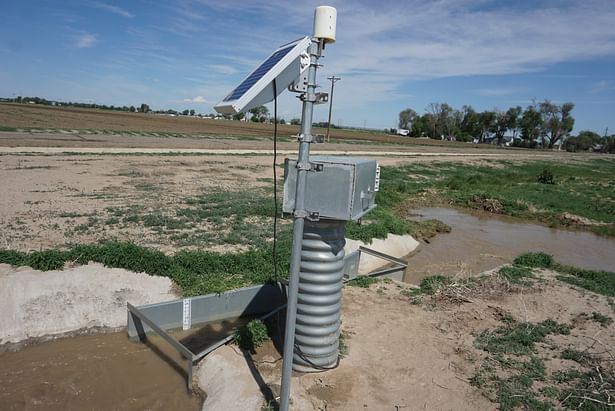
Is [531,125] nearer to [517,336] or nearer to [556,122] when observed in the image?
[556,122]

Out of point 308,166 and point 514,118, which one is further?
point 514,118

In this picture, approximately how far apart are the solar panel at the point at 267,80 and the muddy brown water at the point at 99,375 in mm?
3535

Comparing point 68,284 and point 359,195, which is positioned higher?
point 359,195

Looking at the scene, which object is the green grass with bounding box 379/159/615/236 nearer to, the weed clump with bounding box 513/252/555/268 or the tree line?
the weed clump with bounding box 513/252/555/268

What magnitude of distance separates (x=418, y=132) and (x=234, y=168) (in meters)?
115

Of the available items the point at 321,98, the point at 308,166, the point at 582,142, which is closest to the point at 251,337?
the point at 308,166

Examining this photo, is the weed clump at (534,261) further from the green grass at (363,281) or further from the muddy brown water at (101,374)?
the muddy brown water at (101,374)

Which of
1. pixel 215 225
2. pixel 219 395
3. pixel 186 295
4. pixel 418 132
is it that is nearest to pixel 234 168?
pixel 215 225

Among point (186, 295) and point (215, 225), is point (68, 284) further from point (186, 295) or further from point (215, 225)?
point (215, 225)

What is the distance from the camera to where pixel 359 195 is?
4.70 m

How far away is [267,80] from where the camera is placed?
3.35 m

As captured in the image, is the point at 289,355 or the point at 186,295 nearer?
the point at 289,355

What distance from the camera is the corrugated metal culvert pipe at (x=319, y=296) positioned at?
4.95 meters

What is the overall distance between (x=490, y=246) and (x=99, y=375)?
13027 mm
